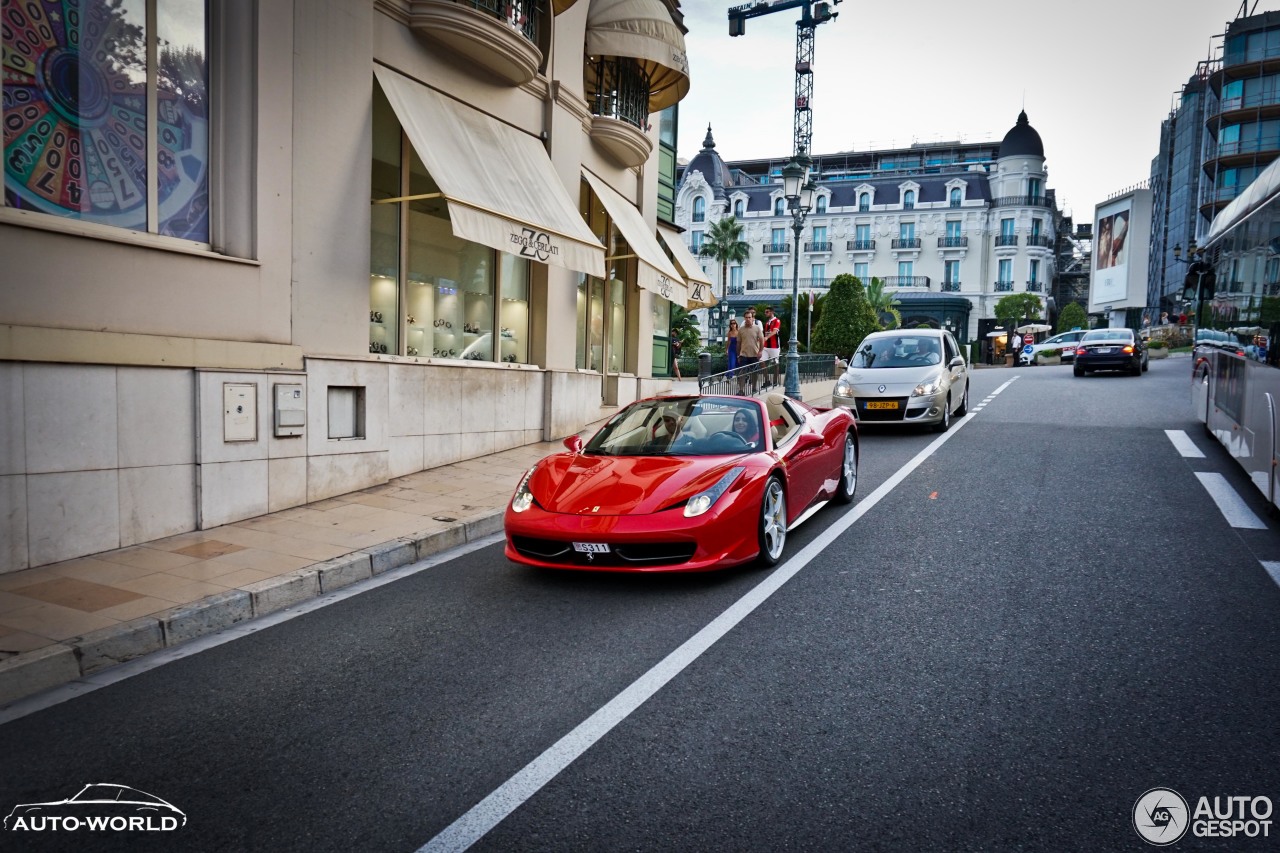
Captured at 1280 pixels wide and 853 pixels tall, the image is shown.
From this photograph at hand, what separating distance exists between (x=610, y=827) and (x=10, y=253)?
5841 mm

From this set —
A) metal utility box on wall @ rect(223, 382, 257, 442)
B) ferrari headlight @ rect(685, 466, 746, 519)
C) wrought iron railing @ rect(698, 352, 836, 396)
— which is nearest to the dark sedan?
wrought iron railing @ rect(698, 352, 836, 396)

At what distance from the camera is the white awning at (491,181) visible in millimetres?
9297

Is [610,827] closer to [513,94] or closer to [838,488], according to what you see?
[838,488]

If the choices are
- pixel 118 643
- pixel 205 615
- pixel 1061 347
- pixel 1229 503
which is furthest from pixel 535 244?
pixel 1061 347

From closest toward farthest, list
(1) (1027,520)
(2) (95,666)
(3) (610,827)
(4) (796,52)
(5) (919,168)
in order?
1. (3) (610,827)
2. (2) (95,666)
3. (1) (1027,520)
4. (4) (796,52)
5. (5) (919,168)

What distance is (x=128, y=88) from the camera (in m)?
6.79

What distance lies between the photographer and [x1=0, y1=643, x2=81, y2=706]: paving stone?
13.1 feet

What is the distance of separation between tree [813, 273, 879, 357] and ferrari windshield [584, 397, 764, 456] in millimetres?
29757

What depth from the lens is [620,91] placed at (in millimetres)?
15375

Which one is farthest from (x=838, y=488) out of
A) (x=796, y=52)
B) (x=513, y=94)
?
(x=796, y=52)

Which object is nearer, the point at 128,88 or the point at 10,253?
the point at 10,253

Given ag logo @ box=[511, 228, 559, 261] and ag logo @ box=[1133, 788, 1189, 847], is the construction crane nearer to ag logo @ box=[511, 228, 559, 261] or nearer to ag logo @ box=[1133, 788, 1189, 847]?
ag logo @ box=[511, 228, 559, 261]

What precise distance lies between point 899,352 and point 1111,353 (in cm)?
1426

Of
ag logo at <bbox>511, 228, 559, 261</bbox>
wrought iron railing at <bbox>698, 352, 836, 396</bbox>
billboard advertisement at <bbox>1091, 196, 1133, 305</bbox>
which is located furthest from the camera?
billboard advertisement at <bbox>1091, 196, 1133, 305</bbox>
